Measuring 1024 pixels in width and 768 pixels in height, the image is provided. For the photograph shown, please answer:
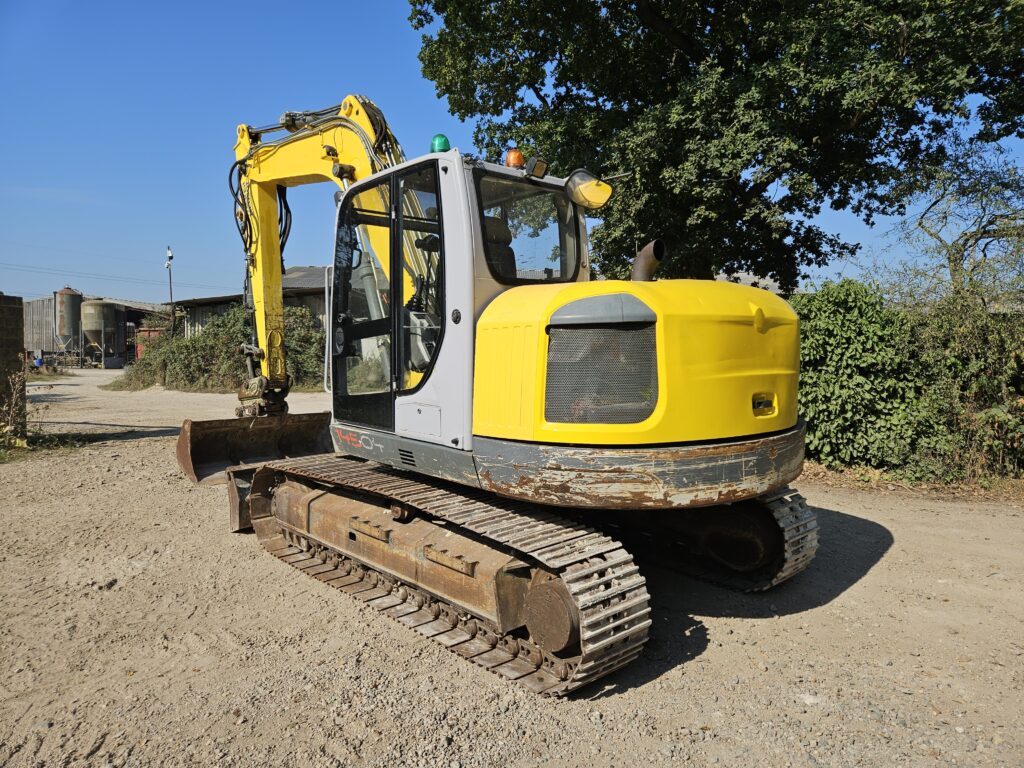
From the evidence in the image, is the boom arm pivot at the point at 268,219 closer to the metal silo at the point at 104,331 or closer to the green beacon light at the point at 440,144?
the green beacon light at the point at 440,144

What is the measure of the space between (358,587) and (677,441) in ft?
8.37

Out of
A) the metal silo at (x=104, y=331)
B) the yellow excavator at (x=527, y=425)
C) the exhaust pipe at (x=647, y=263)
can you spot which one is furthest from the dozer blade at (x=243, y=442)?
the metal silo at (x=104, y=331)

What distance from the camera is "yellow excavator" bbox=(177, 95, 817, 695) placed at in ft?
10.7

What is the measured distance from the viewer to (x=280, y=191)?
685 cm

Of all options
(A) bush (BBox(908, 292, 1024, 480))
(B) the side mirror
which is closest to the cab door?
(B) the side mirror

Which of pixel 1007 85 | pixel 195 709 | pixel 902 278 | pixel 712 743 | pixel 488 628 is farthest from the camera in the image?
pixel 1007 85

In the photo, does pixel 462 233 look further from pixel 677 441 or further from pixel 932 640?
pixel 932 640

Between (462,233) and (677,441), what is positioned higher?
(462,233)

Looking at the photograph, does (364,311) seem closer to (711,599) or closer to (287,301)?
(711,599)

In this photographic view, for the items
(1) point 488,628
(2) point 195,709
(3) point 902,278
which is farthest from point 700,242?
(2) point 195,709

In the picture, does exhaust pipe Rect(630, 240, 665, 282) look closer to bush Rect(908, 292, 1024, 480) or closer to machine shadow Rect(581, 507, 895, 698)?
machine shadow Rect(581, 507, 895, 698)

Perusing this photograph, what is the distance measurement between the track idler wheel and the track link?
8 cm

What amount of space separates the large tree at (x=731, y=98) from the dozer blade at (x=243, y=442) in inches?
227

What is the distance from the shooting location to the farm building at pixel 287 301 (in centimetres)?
2478
